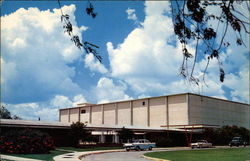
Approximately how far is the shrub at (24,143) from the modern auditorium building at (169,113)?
28157 mm

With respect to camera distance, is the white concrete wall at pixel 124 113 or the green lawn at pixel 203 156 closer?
the green lawn at pixel 203 156

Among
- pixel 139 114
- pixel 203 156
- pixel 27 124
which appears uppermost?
pixel 139 114

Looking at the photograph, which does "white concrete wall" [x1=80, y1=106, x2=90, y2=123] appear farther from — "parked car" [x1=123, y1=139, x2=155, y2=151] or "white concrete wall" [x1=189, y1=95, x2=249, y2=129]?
"parked car" [x1=123, y1=139, x2=155, y2=151]

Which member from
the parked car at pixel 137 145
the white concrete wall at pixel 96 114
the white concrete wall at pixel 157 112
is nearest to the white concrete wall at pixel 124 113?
the white concrete wall at pixel 157 112

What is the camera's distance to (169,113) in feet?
236

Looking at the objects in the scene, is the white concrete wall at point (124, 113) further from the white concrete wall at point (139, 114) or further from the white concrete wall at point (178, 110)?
the white concrete wall at point (178, 110)

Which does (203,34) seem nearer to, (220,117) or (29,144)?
(29,144)

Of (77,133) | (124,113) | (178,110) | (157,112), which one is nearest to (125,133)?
(77,133)

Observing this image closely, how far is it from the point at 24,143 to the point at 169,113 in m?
46.9

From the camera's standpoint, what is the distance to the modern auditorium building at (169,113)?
6950 centimetres

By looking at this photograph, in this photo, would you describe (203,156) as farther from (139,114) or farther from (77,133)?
(139,114)

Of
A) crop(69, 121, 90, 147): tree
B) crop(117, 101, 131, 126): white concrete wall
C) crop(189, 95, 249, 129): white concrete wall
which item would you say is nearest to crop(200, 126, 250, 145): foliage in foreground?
crop(189, 95, 249, 129): white concrete wall

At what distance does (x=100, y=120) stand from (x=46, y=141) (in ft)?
188

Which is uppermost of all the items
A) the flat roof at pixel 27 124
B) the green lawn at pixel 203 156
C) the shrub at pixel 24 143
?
the flat roof at pixel 27 124
